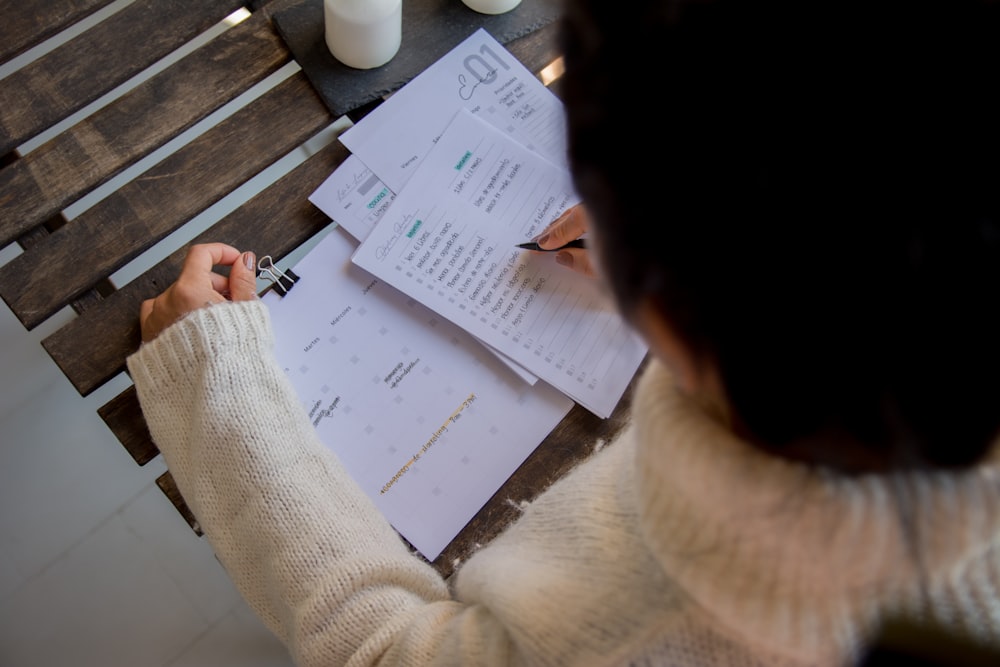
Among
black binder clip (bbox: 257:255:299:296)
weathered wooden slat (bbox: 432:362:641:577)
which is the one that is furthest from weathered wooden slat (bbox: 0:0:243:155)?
weathered wooden slat (bbox: 432:362:641:577)

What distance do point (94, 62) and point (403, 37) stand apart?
29cm

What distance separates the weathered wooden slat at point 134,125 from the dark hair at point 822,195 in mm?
544

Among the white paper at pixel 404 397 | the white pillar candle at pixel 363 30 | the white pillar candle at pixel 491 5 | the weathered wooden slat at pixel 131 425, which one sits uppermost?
the white pillar candle at pixel 363 30

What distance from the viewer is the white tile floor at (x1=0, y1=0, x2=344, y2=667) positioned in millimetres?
1115

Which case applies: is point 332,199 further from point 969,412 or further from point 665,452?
point 969,412

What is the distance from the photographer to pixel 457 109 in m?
0.74

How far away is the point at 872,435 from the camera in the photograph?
268 mm

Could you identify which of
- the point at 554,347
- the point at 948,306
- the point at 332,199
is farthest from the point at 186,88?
the point at 948,306

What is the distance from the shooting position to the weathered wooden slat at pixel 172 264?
65cm

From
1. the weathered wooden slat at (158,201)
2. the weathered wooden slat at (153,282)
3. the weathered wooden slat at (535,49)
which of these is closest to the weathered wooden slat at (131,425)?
the weathered wooden slat at (153,282)

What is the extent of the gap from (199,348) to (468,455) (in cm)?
24

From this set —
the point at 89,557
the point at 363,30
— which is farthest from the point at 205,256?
the point at 89,557

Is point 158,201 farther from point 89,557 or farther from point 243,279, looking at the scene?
point 89,557

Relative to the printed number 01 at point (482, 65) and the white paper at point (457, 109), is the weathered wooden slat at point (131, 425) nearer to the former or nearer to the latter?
the white paper at point (457, 109)
